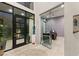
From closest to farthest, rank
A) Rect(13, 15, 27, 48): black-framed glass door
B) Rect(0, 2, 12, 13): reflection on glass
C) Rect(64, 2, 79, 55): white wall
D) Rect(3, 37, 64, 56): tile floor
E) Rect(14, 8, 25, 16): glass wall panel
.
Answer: Rect(64, 2, 79, 55): white wall → Rect(3, 37, 64, 56): tile floor → Rect(0, 2, 12, 13): reflection on glass → Rect(13, 15, 27, 48): black-framed glass door → Rect(14, 8, 25, 16): glass wall panel

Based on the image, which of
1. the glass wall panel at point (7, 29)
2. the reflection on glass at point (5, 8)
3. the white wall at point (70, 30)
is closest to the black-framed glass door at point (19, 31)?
the glass wall panel at point (7, 29)

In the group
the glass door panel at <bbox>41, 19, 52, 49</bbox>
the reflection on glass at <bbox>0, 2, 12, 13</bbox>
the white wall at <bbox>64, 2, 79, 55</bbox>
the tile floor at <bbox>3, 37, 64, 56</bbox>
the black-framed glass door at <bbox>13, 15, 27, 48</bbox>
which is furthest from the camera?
the glass door panel at <bbox>41, 19, 52, 49</bbox>

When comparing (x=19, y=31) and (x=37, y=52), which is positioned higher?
(x=19, y=31)

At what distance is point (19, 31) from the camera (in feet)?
21.5

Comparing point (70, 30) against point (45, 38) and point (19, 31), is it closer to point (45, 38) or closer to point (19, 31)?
point (45, 38)

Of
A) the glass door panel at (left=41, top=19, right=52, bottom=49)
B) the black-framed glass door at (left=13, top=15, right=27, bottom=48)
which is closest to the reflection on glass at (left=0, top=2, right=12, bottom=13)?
the black-framed glass door at (left=13, top=15, right=27, bottom=48)

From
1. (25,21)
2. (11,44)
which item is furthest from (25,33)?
(11,44)

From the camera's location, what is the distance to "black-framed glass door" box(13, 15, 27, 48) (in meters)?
5.99

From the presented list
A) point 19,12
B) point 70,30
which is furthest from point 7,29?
point 70,30

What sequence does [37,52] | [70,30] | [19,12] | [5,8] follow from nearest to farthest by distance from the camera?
[70,30] → [37,52] → [5,8] → [19,12]

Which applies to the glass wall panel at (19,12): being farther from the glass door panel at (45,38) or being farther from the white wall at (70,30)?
the white wall at (70,30)

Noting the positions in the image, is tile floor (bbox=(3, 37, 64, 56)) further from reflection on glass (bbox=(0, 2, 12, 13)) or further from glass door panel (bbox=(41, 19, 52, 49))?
reflection on glass (bbox=(0, 2, 12, 13))

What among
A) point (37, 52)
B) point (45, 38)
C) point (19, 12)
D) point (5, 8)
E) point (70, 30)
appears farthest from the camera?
point (45, 38)

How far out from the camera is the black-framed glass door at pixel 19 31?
599cm
